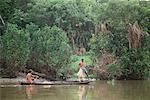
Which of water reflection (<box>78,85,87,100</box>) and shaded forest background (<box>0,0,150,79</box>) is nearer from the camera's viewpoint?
water reflection (<box>78,85,87,100</box>)

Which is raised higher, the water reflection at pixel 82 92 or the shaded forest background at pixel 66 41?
the shaded forest background at pixel 66 41

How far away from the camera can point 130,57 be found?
31984mm

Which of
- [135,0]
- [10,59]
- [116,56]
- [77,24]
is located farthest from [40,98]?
[77,24]

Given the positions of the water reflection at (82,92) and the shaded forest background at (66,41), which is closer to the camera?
the water reflection at (82,92)

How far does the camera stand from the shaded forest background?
28672 mm

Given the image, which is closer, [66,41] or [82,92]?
[82,92]

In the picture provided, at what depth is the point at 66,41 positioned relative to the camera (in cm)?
2967

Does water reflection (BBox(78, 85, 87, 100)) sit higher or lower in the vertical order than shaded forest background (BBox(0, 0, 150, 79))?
lower

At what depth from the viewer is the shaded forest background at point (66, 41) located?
94.1 feet

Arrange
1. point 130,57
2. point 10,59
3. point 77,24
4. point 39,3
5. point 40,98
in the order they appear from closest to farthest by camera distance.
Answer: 1. point 40,98
2. point 10,59
3. point 130,57
4. point 39,3
5. point 77,24

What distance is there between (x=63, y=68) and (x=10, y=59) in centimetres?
365

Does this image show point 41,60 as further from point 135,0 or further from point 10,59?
point 135,0

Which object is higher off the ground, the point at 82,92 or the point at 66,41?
the point at 66,41

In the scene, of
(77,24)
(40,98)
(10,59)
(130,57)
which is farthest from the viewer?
(77,24)
